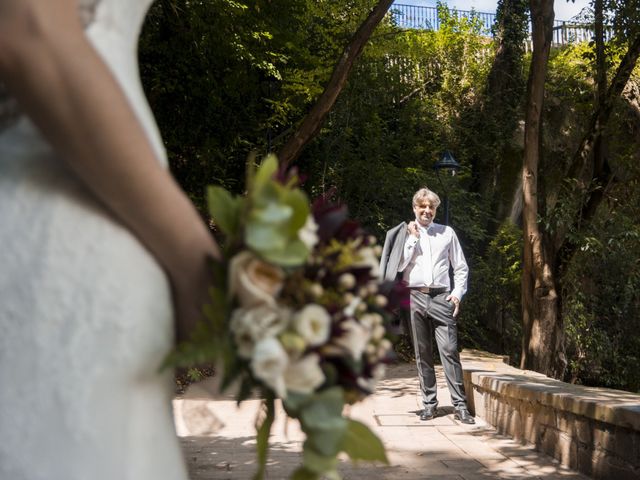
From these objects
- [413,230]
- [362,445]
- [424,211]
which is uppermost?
[424,211]

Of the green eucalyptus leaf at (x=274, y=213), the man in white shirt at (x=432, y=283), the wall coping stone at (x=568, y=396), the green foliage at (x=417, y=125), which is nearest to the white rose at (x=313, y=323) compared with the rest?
the green eucalyptus leaf at (x=274, y=213)

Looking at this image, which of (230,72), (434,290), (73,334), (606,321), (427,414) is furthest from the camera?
(606,321)

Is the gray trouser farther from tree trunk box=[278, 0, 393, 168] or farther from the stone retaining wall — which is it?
tree trunk box=[278, 0, 393, 168]

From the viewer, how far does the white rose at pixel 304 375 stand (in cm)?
106

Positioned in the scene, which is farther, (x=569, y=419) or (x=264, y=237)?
(x=569, y=419)

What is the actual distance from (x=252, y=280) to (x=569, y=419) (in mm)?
5469

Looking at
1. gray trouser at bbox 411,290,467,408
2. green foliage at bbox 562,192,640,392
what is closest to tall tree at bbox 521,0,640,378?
green foliage at bbox 562,192,640,392

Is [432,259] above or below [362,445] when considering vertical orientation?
above

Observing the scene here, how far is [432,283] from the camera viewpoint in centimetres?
771

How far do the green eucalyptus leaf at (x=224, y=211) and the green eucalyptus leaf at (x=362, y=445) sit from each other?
11.5 inches

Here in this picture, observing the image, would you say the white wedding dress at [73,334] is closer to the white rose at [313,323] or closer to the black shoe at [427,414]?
the white rose at [313,323]

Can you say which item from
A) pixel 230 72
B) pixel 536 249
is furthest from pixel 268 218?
pixel 230 72

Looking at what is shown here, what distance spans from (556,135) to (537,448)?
14.2 meters

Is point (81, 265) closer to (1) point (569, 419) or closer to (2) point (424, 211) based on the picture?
(1) point (569, 419)
